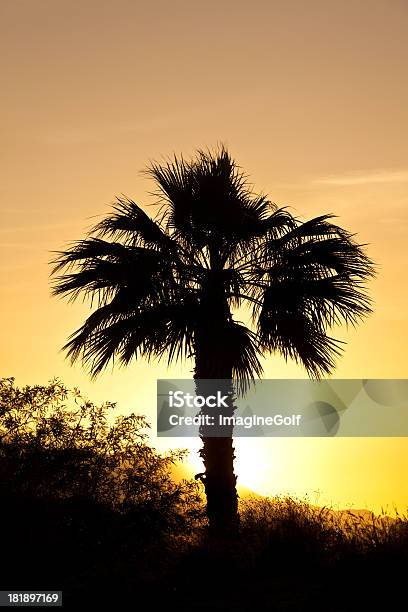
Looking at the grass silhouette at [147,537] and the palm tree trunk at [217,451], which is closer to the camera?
the grass silhouette at [147,537]

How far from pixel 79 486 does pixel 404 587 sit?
7.47 meters

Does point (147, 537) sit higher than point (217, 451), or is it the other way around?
point (217, 451)

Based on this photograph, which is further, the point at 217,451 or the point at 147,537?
the point at 217,451

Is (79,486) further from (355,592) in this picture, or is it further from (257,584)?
(355,592)

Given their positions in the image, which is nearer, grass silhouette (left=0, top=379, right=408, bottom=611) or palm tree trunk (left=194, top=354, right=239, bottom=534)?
grass silhouette (left=0, top=379, right=408, bottom=611)

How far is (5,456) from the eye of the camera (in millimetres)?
16750

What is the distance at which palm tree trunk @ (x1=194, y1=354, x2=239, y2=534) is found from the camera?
16.6 m

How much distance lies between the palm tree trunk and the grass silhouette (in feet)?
1.00

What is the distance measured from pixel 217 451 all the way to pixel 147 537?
312 cm

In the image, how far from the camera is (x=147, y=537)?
1423cm

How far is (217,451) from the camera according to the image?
17.0m

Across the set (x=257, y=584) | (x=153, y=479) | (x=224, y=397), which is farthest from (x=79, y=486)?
(x=257, y=584)

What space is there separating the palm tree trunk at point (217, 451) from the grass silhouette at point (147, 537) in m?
0.30

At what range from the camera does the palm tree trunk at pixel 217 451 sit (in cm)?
1658
